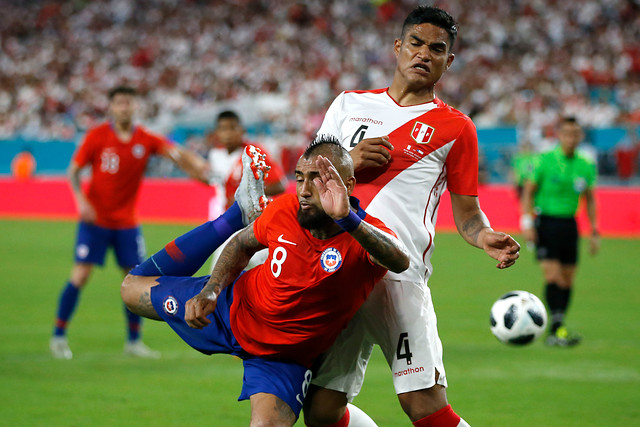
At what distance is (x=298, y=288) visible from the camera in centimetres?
442

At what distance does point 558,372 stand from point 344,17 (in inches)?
1044

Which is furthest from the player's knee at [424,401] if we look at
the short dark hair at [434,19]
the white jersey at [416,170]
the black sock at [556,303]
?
the black sock at [556,303]

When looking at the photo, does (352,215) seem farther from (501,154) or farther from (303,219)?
(501,154)

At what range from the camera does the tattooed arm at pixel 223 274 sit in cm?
453

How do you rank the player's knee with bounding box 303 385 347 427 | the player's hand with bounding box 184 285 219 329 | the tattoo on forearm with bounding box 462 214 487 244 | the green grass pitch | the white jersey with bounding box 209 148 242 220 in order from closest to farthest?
1. the player's hand with bounding box 184 285 219 329
2. the tattoo on forearm with bounding box 462 214 487 244
3. the player's knee with bounding box 303 385 347 427
4. the green grass pitch
5. the white jersey with bounding box 209 148 242 220

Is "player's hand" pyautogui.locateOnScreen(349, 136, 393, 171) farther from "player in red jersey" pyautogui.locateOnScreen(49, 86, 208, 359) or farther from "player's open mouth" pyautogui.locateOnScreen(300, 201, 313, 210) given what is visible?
"player in red jersey" pyautogui.locateOnScreen(49, 86, 208, 359)

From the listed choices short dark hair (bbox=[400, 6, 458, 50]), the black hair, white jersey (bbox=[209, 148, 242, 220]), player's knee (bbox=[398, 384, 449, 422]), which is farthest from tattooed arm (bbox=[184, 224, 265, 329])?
white jersey (bbox=[209, 148, 242, 220])

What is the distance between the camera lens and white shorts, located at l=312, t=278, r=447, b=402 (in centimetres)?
459

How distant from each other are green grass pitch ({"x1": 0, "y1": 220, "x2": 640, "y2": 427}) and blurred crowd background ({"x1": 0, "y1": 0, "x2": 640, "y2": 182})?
1247 centimetres

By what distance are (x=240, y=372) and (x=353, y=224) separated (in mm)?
4682

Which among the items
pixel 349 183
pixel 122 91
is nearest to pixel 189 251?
pixel 349 183

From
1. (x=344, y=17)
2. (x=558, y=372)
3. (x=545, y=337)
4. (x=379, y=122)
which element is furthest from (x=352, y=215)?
(x=344, y=17)

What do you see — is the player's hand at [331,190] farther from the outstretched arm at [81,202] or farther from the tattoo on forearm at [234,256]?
the outstretched arm at [81,202]

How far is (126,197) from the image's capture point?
9383mm
